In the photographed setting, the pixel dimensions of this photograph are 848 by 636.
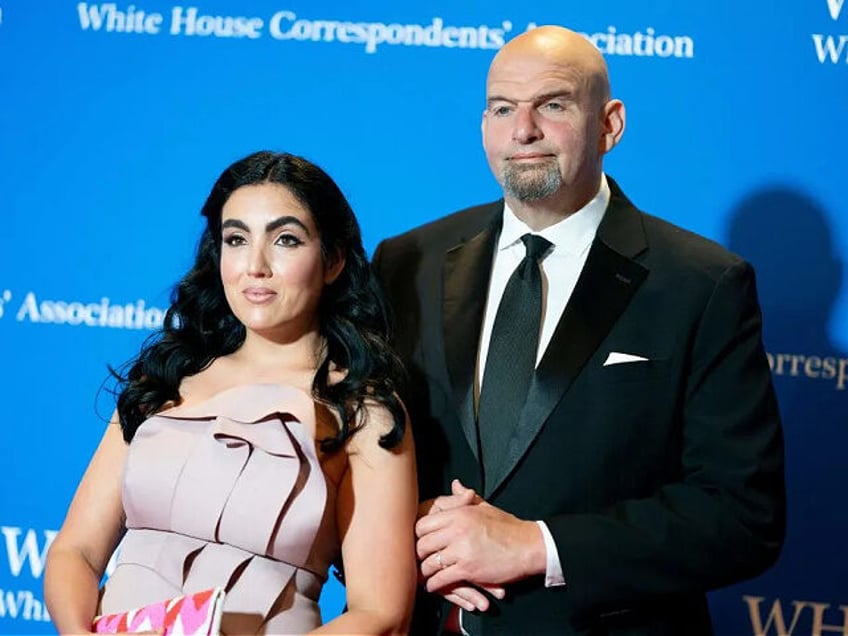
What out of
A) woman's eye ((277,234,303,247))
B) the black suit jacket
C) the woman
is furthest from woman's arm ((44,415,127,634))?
the black suit jacket

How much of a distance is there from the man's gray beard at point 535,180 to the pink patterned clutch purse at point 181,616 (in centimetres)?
95

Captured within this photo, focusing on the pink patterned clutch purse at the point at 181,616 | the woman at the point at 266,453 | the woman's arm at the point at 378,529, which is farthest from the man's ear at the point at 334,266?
the pink patterned clutch purse at the point at 181,616

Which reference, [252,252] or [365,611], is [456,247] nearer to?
[252,252]

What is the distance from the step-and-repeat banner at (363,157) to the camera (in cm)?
363

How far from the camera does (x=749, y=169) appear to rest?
3664mm

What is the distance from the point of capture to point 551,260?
9.21 ft

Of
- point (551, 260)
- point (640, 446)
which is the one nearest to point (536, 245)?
point (551, 260)

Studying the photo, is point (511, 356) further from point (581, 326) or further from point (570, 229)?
point (570, 229)

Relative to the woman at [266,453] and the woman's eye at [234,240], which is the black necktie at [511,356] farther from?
the woman's eye at [234,240]

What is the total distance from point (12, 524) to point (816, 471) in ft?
7.29

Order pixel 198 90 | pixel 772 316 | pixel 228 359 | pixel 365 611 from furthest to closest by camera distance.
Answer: pixel 198 90 → pixel 772 316 → pixel 228 359 → pixel 365 611

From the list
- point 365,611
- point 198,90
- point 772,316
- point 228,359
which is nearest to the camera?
point 365,611

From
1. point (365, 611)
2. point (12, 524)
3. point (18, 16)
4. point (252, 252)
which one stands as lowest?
point (365, 611)

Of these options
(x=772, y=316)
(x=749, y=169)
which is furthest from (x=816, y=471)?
(x=749, y=169)
